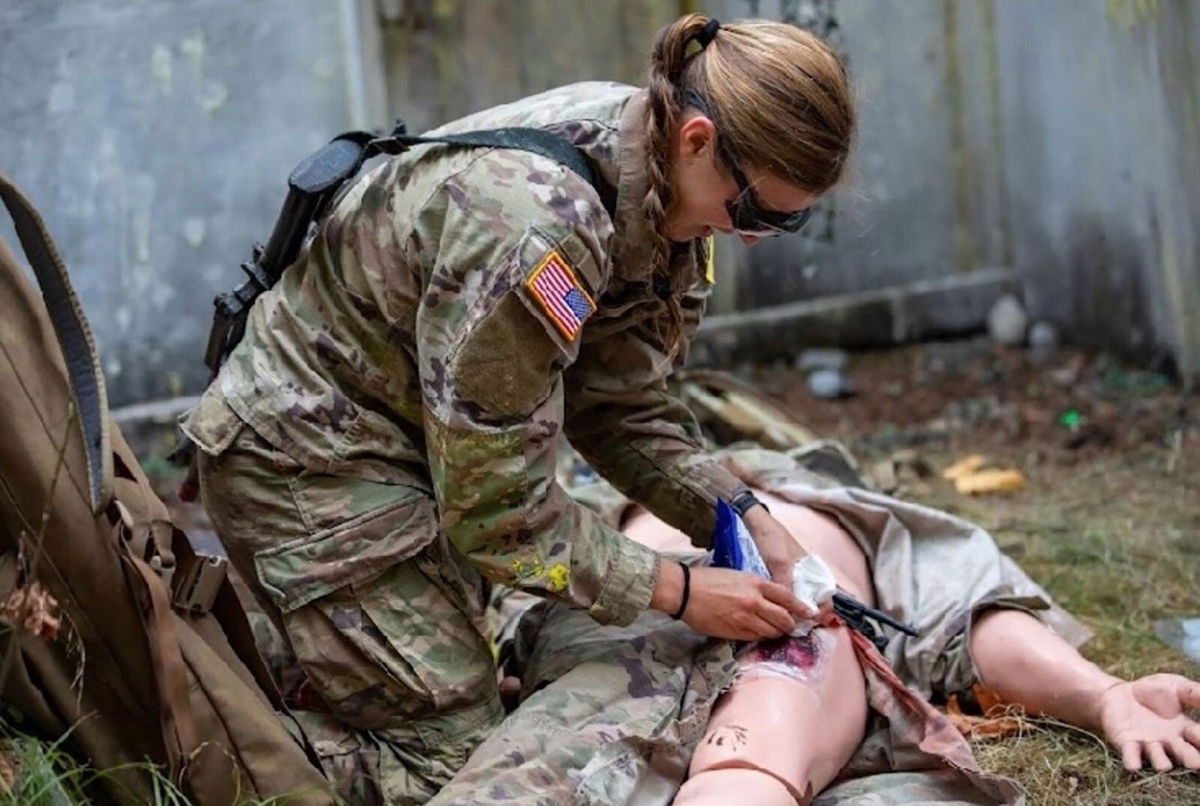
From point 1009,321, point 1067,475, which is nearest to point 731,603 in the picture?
point 1067,475

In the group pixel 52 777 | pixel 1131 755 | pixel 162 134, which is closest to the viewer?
pixel 52 777

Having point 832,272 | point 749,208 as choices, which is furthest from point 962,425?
point 749,208

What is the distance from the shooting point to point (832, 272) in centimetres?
635

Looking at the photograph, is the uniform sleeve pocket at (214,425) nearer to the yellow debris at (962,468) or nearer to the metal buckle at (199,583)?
the metal buckle at (199,583)

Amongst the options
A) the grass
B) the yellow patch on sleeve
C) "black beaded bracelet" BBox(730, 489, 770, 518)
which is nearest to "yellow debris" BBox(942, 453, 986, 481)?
"black beaded bracelet" BBox(730, 489, 770, 518)

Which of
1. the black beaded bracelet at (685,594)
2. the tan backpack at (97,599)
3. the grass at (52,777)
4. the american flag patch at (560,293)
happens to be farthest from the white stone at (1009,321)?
the grass at (52,777)

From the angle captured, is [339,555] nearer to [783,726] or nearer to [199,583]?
[199,583]

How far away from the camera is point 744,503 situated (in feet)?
9.03

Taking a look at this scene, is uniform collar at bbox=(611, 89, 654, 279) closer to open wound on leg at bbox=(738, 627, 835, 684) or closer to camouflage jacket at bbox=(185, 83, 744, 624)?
camouflage jacket at bbox=(185, 83, 744, 624)

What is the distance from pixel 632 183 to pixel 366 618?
794 millimetres

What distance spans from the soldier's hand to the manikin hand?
58cm

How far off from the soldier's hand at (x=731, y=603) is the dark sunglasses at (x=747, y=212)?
55cm

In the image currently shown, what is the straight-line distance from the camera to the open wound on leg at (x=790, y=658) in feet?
8.21

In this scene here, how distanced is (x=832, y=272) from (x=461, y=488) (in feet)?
14.2
